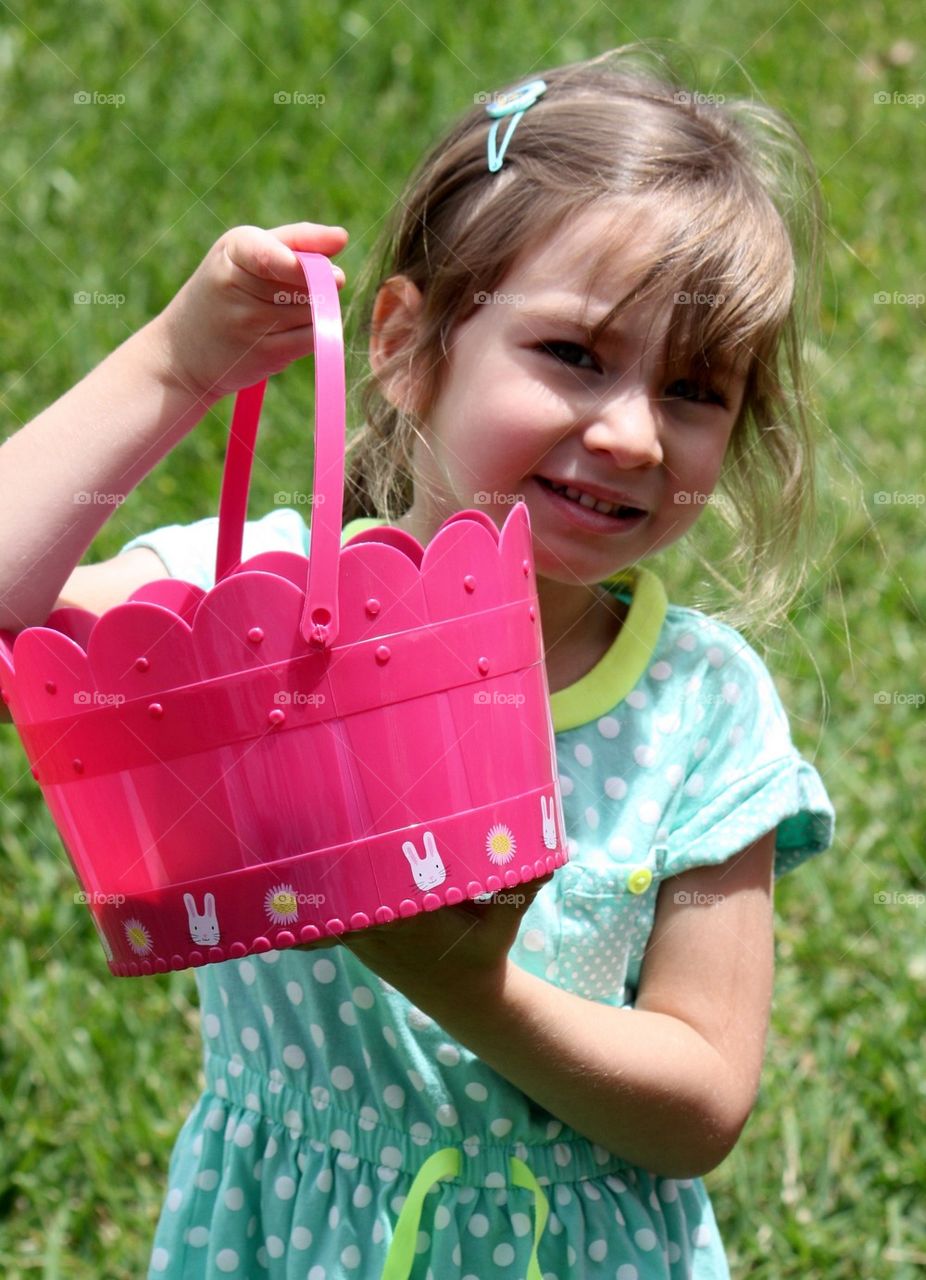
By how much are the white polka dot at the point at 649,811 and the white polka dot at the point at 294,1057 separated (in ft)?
1.15

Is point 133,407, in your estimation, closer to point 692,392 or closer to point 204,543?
point 204,543

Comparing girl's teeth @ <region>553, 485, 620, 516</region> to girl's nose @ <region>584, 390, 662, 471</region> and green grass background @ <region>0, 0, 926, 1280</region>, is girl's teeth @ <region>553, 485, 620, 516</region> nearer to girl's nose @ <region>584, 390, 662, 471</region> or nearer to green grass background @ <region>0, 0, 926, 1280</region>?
girl's nose @ <region>584, 390, 662, 471</region>

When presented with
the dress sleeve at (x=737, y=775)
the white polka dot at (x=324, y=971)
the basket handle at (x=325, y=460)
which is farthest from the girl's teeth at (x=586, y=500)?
the white polka dot at (x=324, y=971)

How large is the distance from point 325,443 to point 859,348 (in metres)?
2.28

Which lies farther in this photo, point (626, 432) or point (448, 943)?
point (626, 432)

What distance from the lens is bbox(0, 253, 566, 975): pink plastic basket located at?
991 millimetres

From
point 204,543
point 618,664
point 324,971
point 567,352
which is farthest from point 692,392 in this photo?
point 324,971

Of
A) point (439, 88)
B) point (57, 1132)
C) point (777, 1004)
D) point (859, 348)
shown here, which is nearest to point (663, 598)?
point (777, 1004)

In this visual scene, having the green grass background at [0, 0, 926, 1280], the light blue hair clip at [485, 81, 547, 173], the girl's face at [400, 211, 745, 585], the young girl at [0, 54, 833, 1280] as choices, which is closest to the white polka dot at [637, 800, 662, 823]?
the young girl at [0, 54, 833, 1280]

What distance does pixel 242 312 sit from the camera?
1176 millimetres

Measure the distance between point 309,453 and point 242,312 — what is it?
1.51 metres

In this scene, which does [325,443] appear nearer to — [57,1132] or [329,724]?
[329,724]

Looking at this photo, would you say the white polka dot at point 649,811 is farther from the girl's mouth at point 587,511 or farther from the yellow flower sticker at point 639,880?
the girl's mouth at point 587,511

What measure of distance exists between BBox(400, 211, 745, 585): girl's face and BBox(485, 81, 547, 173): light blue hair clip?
0.41 ft
